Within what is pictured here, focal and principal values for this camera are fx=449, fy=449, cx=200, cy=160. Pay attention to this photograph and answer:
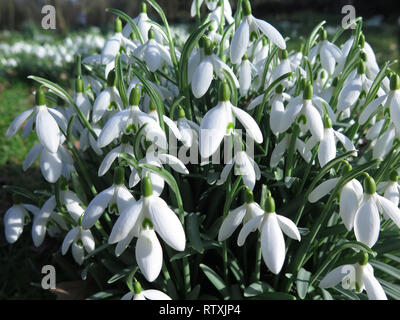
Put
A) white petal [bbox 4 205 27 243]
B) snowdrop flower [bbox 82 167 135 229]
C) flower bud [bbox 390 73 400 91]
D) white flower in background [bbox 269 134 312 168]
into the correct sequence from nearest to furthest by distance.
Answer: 1. snowdrop flower [bbox 82 167 135 229]
2. flower bud [bbox 390 73 400 91]
3. white flower in background [bbox 269 134 312 168]
4. white petal [bbox 4 205 27 243]

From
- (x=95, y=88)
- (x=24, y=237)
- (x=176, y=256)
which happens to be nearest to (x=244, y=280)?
(x=176, y=256)

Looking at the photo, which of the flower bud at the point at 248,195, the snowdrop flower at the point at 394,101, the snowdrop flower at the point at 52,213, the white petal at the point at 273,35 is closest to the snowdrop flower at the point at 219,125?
the flower bud at the point at 248,195

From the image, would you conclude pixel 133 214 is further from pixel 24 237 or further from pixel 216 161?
pixel 24 237

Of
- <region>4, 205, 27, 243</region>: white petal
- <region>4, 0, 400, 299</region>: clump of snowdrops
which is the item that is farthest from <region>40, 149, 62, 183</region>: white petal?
<region>4, 205, 27, 243</region>: white petal

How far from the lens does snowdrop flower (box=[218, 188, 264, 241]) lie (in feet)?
3.22

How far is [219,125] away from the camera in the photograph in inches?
37.5

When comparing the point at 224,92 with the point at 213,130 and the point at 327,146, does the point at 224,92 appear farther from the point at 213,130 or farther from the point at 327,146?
the point at 327,146

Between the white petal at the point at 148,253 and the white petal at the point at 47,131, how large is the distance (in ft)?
1.07

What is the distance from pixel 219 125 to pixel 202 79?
14 cm

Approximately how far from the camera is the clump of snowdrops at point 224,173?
3.08 feet

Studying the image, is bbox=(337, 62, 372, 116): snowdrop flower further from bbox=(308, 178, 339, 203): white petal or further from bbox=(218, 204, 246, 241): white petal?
bbox=(218, 204, 246, 241): white petal

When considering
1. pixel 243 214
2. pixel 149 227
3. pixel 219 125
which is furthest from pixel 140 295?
pixel 219 125

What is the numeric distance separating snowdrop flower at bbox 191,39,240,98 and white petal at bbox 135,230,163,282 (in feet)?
1.13

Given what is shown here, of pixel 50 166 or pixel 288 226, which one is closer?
pixel 288 226
